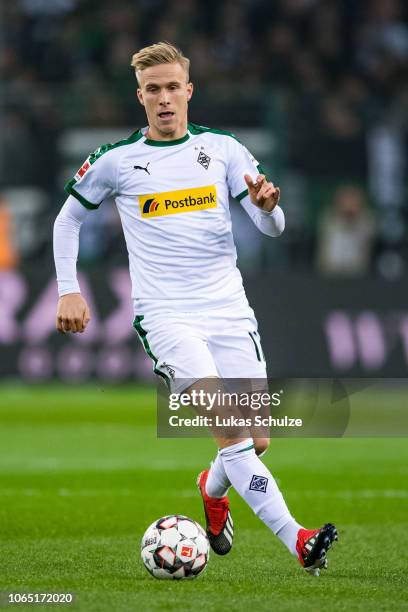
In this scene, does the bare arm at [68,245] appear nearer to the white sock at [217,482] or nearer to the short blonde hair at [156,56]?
the short blonde hair at [156,56]

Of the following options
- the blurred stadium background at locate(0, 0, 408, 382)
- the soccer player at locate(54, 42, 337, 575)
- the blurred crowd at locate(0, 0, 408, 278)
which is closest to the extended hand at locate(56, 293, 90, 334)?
the soccer player at locate(54, 42, 337, 575)

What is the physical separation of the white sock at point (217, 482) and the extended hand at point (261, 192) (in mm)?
1374

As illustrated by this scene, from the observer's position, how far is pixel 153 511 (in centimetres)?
848

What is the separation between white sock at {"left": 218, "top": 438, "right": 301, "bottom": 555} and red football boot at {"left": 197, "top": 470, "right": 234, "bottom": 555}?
68cm

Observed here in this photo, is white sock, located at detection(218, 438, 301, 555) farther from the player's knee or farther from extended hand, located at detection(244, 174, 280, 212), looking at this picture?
extended hand, located at detection(244, 174, 280, 212)

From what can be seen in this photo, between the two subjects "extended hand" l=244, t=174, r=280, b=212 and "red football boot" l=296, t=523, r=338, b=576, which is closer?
"red football boot" l=296, t=523, r=338, b=576

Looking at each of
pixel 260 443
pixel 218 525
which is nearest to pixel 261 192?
pixel 260 443

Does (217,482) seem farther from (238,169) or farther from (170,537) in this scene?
(238,169)

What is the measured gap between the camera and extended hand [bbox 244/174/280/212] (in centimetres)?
595

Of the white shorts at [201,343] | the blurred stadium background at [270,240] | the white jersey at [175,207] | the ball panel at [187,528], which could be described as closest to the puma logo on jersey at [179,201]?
the white jersey at [175,207]

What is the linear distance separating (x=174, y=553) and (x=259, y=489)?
0.46 metres

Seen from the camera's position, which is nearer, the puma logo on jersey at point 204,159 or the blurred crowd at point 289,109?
the puma logo on jersey at point 204,159

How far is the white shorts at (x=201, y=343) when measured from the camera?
605cm

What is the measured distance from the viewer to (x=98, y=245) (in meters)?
16.1
